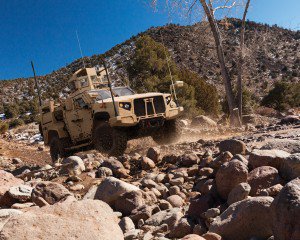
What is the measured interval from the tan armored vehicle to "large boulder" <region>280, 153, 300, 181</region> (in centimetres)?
547

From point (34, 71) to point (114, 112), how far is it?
5.53 metres

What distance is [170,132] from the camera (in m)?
10.9

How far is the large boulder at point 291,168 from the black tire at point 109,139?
5.71 meters

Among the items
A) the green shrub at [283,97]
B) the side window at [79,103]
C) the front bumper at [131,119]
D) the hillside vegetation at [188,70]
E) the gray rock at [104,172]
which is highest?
the hillside vegetation at [188,70]

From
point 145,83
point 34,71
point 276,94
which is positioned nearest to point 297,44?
point 276,94

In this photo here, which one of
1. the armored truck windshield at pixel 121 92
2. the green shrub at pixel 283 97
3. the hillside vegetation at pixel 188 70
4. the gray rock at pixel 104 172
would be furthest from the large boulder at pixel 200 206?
the green shrub at pixel 283 97

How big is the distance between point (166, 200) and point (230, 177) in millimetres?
858

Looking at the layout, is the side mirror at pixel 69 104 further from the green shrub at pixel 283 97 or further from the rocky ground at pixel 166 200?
the green shrub at pixel 283 97

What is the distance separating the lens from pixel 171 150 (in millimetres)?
8586

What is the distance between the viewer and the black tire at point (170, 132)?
35.7 feet

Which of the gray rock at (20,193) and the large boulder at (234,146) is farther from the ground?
the gray rock at (20,193)

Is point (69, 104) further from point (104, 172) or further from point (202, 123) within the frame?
point (202, 123)

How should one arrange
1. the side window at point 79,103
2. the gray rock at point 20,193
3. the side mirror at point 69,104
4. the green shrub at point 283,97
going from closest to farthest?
1. the gray rock at point 20,193
2. the side window at point 79,103
3. the side mirror at point 69,104
4. the green shrub at point 283,97

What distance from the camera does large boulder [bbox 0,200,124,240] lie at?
2.60m
